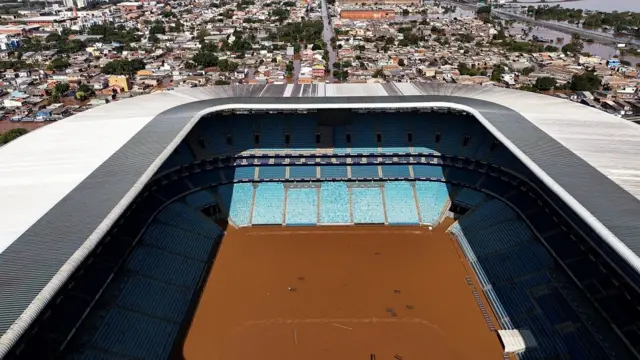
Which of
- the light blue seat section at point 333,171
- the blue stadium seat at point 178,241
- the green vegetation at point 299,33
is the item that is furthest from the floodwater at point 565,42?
the blue stadium seat at point 178,241

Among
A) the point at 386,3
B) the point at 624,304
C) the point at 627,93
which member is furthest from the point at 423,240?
the point at 386,3

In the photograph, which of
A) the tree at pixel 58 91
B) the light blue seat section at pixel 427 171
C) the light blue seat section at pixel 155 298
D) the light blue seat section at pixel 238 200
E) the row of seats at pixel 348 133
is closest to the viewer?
the light blue seat section at pixel 155 298

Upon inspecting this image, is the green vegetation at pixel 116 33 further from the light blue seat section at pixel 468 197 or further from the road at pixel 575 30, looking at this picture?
the road at pixel 575 30

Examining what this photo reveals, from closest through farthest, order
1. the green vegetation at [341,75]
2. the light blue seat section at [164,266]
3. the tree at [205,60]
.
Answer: the light blue seat section at [164,266] → the green vegetation at [341,75] → the tree at [205,60]

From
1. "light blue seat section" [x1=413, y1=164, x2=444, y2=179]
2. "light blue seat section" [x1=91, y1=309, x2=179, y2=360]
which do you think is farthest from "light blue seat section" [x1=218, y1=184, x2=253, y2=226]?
"light blue seat section" [x1=413, y1=164, x2=444, y2=179]

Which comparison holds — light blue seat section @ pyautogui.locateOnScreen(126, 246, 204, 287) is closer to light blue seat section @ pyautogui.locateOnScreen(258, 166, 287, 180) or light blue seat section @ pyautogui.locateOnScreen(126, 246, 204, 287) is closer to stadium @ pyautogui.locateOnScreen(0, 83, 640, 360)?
stadium @ pyautogui.locateOnScreen(0, 83, 640, 360)

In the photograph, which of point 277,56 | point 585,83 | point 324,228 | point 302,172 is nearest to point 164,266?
point 324,228
